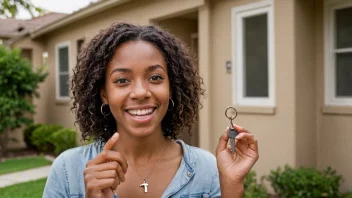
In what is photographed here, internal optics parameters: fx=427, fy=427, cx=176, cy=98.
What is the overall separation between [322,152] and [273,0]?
84.0 inches

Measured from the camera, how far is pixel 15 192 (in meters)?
6.71

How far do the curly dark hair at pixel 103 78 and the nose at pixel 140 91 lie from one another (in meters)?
0.18

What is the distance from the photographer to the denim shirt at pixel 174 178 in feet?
5.58

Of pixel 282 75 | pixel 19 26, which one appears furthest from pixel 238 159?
pixel 19 26

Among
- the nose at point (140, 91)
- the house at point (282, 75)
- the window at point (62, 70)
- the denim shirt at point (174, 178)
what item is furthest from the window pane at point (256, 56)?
the window at point (62, 70)

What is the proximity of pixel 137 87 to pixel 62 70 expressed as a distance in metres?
11.0

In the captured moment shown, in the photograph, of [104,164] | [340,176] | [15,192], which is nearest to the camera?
[104,164]

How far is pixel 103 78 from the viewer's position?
70.9 inches

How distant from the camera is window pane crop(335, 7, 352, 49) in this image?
541cm

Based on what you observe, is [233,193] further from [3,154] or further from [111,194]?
[3,154]

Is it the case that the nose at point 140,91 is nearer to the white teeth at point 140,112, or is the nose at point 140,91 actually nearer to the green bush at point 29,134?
the white teeth at point 140,112

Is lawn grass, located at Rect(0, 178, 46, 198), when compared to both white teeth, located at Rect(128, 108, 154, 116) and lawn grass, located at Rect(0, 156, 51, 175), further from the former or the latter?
white teeth, located at Rect(128, 108, 154, 116)

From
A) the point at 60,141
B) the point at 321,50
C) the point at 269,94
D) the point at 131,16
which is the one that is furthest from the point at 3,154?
the point at 321,50

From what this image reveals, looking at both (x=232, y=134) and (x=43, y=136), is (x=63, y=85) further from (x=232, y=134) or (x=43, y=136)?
(x=232, y=134)
